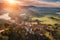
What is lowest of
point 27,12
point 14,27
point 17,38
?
point 17,38

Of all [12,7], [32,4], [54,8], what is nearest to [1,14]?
[12,7]

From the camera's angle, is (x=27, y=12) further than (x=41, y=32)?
Yes

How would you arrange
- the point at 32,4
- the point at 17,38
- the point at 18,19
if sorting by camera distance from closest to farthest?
the point at 17,38 → the point at 18,19 → the point at 32,4

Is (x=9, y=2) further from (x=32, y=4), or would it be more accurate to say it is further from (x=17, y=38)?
(x=17, y=38)

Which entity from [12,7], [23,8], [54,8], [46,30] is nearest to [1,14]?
[12,7]

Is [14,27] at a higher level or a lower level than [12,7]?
lower

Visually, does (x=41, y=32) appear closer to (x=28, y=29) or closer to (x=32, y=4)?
(x=28, y=29)

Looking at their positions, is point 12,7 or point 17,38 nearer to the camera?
point 17,38

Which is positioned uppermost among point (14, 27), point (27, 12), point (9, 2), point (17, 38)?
point (9, 2)

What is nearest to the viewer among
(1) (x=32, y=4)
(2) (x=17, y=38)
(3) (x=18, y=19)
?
(2) (x=17, y=38)
